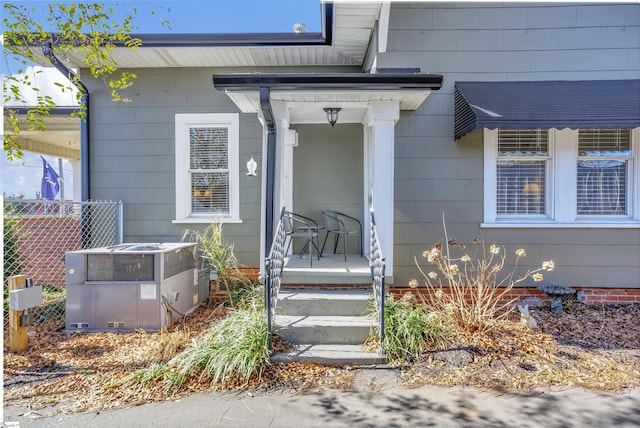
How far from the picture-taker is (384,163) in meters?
4.24

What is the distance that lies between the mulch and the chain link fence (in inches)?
48.3

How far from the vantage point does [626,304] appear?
487cm

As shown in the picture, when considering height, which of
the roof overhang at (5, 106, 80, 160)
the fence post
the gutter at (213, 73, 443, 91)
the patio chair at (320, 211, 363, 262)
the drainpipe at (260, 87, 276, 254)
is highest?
the roof overhang at (5, 106, 80, 160)

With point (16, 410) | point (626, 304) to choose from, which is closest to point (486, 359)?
point (626, 304)

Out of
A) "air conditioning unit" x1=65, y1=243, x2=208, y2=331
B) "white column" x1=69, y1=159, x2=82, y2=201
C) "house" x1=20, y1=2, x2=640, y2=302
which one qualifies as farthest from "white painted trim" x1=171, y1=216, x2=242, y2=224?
"white column" x1=69, y1=159, x2=82, y2=201

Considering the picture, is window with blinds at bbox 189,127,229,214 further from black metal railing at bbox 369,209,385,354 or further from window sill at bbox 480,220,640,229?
window sill at bbox 480,220,640,229

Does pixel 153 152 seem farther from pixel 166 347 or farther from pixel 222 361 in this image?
pixel 222 361

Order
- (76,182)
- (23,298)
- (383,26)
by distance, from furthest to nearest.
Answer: (76,182) < (383,26) < (23,298)

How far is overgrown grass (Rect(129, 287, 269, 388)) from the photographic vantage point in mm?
3018

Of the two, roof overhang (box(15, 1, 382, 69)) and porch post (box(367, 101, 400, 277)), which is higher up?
roof overhang (box(15, 1, 382, 69))

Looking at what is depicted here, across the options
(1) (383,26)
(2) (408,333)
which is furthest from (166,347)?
(1) (383,26)

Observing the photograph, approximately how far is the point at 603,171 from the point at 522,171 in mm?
1095

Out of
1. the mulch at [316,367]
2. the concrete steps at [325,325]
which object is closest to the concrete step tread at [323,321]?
the concrete steps at [325,325]

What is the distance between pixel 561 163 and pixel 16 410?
633 centimetres
